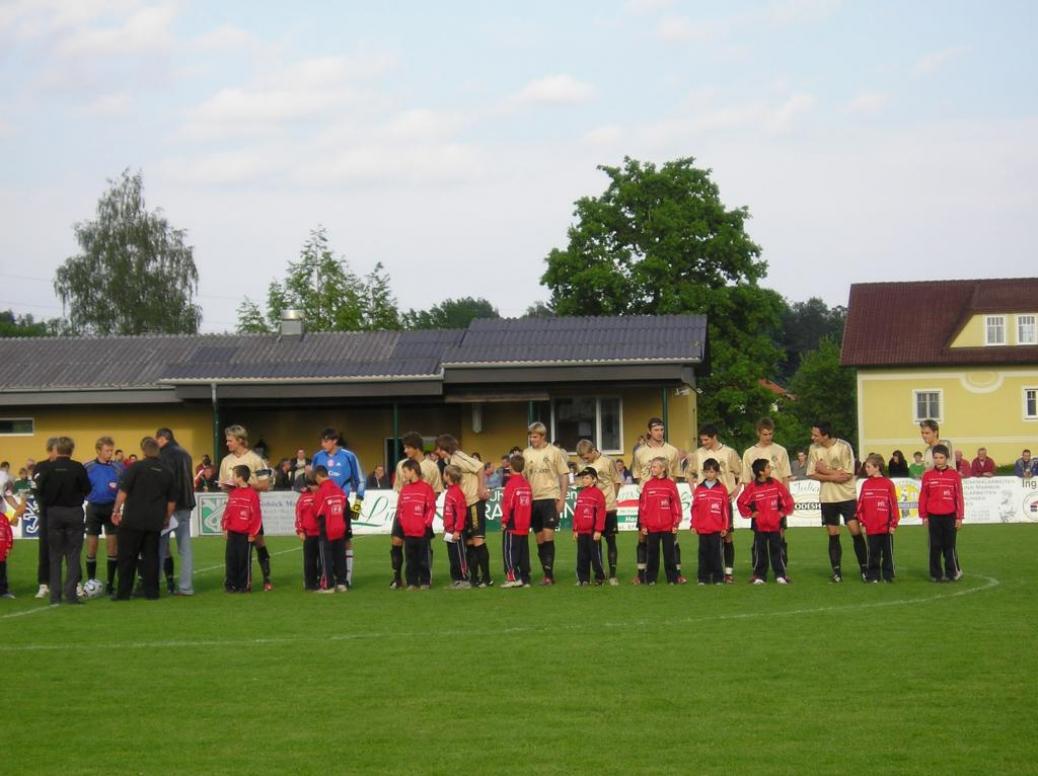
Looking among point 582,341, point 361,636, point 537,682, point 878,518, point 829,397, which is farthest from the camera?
point 829,397

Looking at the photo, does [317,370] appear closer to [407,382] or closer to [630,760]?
[407,382]

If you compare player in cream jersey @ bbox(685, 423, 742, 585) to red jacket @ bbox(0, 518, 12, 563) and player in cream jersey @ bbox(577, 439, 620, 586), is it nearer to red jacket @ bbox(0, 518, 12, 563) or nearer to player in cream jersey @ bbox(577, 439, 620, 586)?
player in cream jersey @ bbox(577, 439, 620, 586)

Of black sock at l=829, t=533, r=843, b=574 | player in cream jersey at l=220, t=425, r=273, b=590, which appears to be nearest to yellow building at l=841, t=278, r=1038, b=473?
black sock at l=829, t=533, r=843, b=574

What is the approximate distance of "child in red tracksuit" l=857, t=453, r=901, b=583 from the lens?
17.4 metres

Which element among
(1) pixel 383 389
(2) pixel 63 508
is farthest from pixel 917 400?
(2) pixel 63 508

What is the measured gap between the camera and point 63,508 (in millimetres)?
16828

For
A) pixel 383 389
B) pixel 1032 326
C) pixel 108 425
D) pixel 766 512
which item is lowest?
pixel 766 512

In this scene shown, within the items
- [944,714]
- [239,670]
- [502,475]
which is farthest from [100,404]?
[944,714]

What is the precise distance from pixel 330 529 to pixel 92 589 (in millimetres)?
2865

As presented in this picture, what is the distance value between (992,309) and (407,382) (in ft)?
106

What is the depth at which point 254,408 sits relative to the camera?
4334cm

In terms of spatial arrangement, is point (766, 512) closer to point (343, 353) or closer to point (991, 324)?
point (343, 353)

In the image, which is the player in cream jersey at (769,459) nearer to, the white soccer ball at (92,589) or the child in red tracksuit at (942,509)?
the child in red tracksuit at (942,509)

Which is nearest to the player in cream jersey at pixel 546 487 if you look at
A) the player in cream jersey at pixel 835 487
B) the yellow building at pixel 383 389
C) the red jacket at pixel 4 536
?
the player in cream jersey at pixel 835 487
